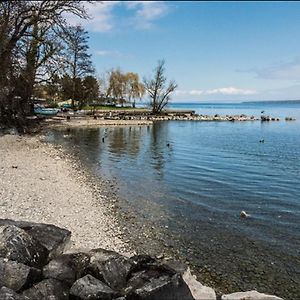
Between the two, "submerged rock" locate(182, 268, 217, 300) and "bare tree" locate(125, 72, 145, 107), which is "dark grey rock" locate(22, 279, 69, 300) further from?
"bare tree" locate(125, 72, 145, 107)

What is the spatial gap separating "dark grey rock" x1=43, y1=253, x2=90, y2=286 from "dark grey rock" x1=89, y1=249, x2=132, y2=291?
25 cm

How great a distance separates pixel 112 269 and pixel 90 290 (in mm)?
895

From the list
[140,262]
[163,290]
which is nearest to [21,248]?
[140,262]

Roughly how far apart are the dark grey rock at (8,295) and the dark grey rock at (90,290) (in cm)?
96

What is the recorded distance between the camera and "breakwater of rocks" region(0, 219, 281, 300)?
6.67 meters

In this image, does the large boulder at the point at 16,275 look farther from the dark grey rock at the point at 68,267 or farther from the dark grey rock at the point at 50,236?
the dark grey rock at the point at 50,236

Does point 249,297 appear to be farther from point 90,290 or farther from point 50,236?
point 50,236

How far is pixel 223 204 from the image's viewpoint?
53.1 feet

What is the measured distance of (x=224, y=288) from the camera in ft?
29.9

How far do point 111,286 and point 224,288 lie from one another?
3.31 metres

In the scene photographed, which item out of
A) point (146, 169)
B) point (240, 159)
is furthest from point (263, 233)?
point (240, 159)

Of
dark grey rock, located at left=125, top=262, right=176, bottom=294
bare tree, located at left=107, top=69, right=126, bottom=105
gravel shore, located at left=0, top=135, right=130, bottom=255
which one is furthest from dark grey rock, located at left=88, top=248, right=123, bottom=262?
bare tree, located at left=107, top=69, right=126, bottom=105

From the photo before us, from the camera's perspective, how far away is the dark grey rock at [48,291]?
673cm

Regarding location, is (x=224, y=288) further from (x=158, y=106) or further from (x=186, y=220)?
(x=158, y=106)
